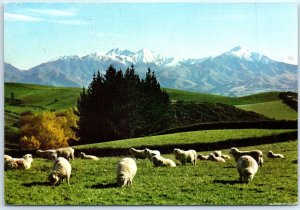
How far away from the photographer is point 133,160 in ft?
38.4

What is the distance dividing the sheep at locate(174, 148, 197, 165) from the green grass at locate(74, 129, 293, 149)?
0.15 metres

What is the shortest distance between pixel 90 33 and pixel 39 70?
0.99 metres

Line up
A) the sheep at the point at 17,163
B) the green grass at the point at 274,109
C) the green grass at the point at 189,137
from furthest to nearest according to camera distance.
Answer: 1. the green grass at the point at 189,137
2. the sheep at the point at 17,163
3. the green grass at the point at 274,109

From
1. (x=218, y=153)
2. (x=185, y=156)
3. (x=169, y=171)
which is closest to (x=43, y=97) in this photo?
(x=169, y=171)

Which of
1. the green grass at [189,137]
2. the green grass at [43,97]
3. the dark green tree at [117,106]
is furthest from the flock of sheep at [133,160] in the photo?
the green grass at [43,97]

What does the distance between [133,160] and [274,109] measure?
92.2 inches

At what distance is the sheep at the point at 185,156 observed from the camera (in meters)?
11.8

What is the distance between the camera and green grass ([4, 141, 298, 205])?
11.4 m

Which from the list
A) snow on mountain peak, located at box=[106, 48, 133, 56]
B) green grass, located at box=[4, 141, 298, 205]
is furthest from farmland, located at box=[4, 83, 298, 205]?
snow on mountain peak, located at box=[106, 48, 133, 56]

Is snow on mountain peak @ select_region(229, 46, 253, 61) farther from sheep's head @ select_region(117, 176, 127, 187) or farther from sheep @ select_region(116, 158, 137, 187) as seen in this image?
sheep's head @ select_region(117, 176, 127, 187)

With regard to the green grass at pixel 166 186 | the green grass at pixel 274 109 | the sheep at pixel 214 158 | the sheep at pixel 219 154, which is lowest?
the green grass at pixel 166 186

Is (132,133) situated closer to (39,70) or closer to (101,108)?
(101,108)

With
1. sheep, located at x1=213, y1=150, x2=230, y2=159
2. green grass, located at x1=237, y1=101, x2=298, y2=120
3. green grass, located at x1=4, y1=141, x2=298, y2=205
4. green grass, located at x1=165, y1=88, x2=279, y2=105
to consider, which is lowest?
green grass, located at x1=4, y1=141, x2=298, y2=205

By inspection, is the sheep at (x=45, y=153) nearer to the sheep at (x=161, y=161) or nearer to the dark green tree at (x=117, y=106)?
the dark green tree at (x=117, y=106)
